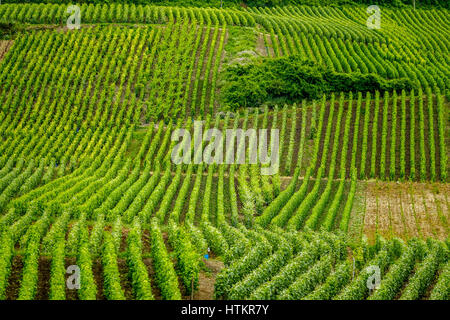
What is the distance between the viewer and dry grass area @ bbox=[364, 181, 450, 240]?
3478 centimetres

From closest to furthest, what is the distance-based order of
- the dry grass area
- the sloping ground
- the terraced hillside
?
the terraced hillside
the dry grass area
the sloping ground

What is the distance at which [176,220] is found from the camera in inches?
1362

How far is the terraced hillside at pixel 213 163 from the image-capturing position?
26.0 metres

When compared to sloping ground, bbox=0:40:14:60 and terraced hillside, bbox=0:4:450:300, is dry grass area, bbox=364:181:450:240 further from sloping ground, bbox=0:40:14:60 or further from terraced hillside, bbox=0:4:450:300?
sloping ground, bbox=0:40:14:60

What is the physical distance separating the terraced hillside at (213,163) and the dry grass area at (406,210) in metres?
0.16

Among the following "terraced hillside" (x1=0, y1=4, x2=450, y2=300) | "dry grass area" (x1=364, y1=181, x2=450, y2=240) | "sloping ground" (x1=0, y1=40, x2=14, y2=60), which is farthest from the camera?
"sloping ground" (x1=0, y1=40, x2=14, y2=60)

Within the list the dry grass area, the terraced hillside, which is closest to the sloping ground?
the terraced hillside

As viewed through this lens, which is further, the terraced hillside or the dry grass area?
the dry grass area

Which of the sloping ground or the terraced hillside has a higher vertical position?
the sloping ground

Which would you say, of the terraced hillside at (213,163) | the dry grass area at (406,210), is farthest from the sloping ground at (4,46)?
the dry grass area at (406,210)

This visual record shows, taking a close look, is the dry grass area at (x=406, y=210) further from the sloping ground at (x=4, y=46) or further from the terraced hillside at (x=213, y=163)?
the sloping ground at (x=4, y=46)

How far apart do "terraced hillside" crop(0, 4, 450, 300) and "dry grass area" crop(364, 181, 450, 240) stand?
16cm

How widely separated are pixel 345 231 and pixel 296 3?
60135 mm
